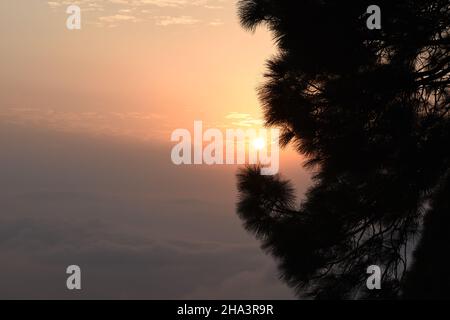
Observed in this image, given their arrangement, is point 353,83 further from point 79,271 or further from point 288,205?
point 79,271

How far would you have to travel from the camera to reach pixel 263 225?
21.8 ft

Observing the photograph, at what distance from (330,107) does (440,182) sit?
1186mm

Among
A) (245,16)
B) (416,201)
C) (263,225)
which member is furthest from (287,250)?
(245,16)

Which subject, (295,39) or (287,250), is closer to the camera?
(295,39)

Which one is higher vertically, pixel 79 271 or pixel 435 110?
pixel 435 110

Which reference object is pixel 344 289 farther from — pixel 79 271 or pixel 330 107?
pixel 79 271

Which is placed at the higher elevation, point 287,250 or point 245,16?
point 245,16
